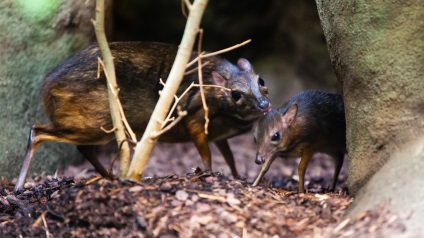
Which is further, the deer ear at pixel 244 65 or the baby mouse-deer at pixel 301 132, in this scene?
the deer ear at pixel 244 65

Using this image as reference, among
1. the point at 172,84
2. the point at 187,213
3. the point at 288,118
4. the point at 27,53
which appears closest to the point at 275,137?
the point at 288,118

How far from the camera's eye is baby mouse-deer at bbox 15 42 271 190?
647 centimetres

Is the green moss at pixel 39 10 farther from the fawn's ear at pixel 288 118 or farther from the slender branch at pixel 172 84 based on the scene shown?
the slender branch at pixel 172 84

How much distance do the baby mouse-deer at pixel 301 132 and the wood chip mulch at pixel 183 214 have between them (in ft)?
4.51

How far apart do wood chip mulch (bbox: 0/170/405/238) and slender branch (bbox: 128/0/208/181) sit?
162 millimetres

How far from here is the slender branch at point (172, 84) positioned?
15.7 feet

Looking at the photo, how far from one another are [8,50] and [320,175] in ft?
12.2

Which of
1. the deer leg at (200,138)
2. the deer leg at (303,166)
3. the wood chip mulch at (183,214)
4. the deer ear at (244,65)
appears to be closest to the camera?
the wood chip mulch at (183,214)

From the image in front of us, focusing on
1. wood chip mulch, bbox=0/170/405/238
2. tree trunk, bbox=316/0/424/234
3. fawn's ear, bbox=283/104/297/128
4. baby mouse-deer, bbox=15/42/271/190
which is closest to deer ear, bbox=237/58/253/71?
baby mouse-deer, bbox=15/42/271/190

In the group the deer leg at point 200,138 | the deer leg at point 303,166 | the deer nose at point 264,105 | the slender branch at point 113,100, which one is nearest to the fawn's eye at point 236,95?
the deer nose at point 264,105

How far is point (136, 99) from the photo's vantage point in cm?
682

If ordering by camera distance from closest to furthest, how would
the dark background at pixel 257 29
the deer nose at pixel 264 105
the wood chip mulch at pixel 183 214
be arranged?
the wood chip mulch at pixel 183 214 < the deer nose at pixel 264 105 < the dark background at pixel 257 29

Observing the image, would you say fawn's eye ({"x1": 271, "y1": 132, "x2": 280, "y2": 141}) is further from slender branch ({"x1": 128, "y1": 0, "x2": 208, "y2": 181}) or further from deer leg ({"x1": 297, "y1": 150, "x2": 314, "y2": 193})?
slender branch ({"x1": 128, "y1": 0, "x2": 208, "y2": 181})

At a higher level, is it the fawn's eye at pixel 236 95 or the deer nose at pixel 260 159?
the fawn's eye at pixel 236 95
